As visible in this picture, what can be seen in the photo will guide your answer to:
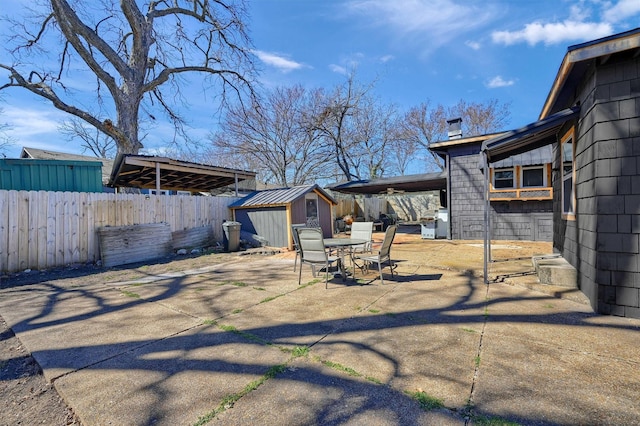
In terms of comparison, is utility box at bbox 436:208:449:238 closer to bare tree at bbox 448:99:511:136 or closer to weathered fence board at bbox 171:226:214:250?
weathered fence board at bbox 171:226:214:250

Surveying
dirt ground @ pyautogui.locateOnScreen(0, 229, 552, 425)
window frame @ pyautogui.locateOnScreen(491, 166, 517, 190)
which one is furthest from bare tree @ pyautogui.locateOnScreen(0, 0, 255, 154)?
window frame @ pyautogui.locateOnScreen(491, 166, 517, 190)

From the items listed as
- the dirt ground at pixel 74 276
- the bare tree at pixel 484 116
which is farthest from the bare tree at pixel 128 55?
the bare tree at pixel 484 116

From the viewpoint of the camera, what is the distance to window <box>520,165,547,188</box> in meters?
9.02

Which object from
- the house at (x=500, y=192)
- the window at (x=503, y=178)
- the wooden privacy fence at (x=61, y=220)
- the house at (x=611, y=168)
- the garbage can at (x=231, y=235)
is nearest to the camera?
the house at (x=611, y=168)

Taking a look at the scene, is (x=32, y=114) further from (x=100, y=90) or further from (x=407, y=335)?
(x=407, y=335)

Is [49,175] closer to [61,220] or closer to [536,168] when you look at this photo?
[61,220]

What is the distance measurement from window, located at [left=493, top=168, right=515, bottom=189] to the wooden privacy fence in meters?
10.4

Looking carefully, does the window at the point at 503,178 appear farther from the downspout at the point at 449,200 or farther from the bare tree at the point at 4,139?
the bare tree at the point at 4,139

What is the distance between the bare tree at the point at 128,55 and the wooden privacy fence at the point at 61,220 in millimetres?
5465

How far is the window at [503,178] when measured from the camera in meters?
9.38

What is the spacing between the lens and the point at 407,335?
9.25ft

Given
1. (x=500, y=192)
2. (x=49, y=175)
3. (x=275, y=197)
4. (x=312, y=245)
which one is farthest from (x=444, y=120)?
(x=49, y=175)

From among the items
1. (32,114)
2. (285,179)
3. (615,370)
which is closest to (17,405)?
(615,370)

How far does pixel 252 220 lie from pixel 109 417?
875 centimetres
